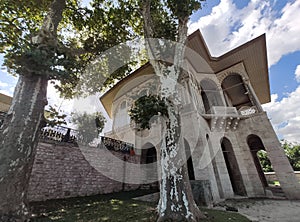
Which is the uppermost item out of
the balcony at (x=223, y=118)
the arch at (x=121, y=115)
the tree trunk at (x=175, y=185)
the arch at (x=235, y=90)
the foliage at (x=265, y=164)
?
the arch at (x=235, y=90)

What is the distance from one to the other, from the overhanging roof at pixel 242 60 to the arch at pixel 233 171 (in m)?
5.79

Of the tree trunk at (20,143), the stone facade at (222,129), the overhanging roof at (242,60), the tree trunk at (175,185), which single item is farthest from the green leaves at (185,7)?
the tree trunk at (20,143)

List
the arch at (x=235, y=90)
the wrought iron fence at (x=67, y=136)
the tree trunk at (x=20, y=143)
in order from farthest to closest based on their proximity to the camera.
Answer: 1. the arch at (x=235, y=90)
2. the wrought iron fence at (x=67, y=136)
3. the tree trunk at (x=20, y=143)

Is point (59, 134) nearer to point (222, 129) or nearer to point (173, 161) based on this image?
point (173, 161)

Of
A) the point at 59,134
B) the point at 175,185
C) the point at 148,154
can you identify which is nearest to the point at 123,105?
the point at 148,154

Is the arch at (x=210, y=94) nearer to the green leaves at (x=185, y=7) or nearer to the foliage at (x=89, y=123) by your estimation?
the green leaves at (x=185, y=7)

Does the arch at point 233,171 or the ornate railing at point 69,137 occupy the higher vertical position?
the ornate railing at point 69,137

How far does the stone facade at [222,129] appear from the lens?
318 inches

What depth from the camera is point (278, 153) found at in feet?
27.1

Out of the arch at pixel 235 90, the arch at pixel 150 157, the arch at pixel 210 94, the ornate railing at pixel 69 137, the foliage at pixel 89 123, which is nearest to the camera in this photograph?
the ornate railing at pixel 69 137

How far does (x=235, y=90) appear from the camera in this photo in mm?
13656

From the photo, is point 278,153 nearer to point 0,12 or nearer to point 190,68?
point 190,68

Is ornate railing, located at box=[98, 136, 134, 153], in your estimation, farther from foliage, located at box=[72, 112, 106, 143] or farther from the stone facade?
the stone facade

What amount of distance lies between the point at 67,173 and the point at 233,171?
9694 millimetres
